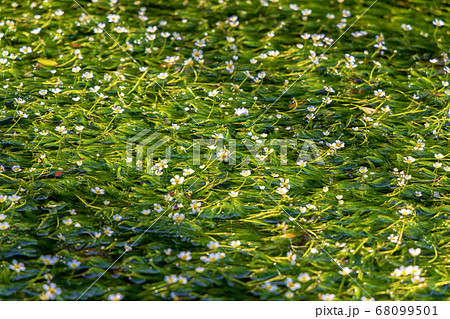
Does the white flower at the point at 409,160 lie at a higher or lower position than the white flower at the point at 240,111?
lower

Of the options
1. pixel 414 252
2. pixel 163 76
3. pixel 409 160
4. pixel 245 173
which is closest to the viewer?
pixel 414 252

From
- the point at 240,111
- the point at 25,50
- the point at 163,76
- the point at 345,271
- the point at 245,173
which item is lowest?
the point at 345,271

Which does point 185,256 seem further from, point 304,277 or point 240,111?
point 240,111

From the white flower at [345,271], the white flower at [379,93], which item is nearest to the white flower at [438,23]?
the white flower at [379,93]

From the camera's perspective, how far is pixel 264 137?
3686 millimetres

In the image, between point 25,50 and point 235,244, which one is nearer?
point 235,244

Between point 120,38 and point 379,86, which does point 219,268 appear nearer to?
point 379,86

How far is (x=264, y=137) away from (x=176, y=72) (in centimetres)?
115

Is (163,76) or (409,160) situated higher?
(163,76)

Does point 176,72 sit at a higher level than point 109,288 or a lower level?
higher

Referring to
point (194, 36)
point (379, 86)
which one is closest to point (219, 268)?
point (379, 86)

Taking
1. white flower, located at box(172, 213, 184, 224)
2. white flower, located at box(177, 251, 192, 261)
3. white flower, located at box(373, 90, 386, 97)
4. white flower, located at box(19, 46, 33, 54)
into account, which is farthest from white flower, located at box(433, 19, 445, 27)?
white flower, located at box(19, 46, 33, 54)

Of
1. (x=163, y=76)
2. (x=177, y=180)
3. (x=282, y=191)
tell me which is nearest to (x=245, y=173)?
(x=282, y=191)

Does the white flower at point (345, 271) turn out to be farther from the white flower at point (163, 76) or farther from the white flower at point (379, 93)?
the white flower at point (163, 76)
